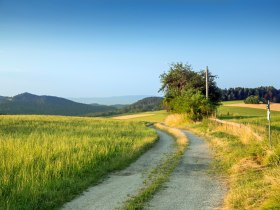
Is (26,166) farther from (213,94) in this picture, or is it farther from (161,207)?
(213,94)

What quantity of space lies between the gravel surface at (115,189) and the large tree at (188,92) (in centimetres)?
3231

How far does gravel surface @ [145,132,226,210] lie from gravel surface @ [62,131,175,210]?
3.09ft

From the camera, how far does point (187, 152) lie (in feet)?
67.8

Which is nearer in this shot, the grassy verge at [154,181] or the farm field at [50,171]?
the grassy verge at [154,181]

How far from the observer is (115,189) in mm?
12070

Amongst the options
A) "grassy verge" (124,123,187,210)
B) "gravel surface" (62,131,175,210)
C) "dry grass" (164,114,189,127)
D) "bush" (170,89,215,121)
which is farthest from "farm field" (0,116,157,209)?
"bush" (170,89,215,121)

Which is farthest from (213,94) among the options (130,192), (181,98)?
(130,192)

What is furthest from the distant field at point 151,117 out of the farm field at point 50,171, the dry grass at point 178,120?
the farm field at point 50,171

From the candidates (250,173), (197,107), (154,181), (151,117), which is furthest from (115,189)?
(151,117)

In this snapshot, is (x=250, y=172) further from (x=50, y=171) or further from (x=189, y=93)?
(x=189, y=93)

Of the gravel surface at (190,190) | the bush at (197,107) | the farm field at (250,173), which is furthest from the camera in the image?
the bush at (197,107)

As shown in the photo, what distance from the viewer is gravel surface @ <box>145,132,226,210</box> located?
1016 centimetres

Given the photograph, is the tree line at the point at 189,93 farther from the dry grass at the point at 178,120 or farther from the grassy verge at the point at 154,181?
the grassy verge at the point at 154,181

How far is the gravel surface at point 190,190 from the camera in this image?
1016 cm
